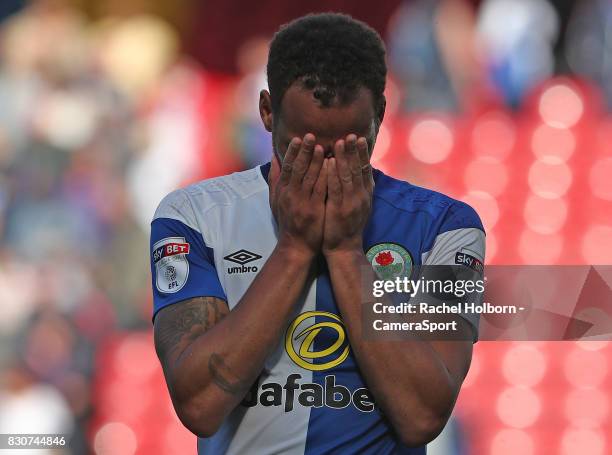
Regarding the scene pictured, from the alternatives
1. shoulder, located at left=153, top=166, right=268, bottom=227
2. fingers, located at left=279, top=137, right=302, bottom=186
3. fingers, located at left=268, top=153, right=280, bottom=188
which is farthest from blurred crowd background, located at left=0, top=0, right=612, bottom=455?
fingers, located at left=279, top=137, right=302, bottom=186

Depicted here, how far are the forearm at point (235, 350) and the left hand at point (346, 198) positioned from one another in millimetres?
86

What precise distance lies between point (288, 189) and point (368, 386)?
1.22 feet

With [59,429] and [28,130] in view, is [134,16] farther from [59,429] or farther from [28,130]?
[59,429]

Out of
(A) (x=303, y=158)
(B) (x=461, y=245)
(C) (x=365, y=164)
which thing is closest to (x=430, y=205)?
(B) (x=461, y=245)

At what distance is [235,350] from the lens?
5.76 ft

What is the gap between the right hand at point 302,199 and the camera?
5.97ft

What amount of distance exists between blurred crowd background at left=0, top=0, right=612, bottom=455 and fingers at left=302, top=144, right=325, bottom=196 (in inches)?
141

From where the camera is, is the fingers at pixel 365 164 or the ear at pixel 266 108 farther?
A: the ear at pixel 266 108

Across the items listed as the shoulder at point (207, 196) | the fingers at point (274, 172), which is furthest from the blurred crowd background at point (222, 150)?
the fingers at point (274, 172)

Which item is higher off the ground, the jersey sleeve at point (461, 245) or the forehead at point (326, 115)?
the forehead at point (326, 115)

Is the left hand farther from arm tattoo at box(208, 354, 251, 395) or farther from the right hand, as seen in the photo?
arm tattoo at box(208, 354, 251, 395)

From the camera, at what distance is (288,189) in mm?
1851

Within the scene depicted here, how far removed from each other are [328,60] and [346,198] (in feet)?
0.81

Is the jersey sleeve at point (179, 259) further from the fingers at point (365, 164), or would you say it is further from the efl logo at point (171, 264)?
the fingers at point (365, 164)
